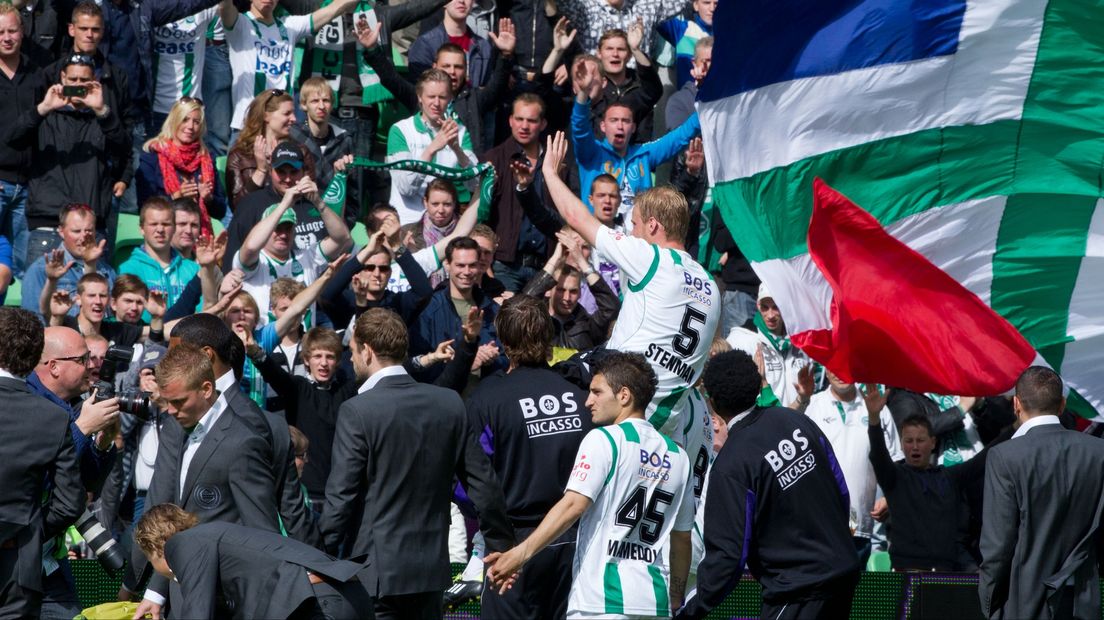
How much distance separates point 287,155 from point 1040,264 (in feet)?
19.3

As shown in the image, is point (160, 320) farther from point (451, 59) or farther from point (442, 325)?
point (451, 59)

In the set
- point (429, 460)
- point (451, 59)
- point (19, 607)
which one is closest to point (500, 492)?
point (429, 460)

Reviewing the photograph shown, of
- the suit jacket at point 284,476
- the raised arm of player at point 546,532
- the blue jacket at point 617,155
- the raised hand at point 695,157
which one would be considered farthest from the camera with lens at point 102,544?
the raised hand at point 695,157

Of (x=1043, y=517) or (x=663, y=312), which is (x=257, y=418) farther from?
(x=1043, y=517)

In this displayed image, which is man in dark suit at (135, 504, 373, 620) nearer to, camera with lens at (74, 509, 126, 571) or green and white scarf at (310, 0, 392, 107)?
camera with lens at (74, 509, 126, 571)

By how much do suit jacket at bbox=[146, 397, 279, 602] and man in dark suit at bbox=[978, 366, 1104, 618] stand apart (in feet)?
13.6

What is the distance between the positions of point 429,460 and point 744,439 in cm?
158

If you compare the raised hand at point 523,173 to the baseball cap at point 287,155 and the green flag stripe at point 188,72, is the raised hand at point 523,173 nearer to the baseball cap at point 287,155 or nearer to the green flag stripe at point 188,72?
the baseball cap at point 287,155

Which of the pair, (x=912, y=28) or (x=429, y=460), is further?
(x=912, y=28)

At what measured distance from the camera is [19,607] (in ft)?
23.6

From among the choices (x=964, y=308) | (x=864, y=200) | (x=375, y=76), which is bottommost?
(x=964, y=308)

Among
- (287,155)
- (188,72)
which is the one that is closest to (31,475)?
(287,155)

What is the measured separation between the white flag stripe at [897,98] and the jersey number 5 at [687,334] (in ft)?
3.80

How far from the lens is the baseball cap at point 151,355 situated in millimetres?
8999
